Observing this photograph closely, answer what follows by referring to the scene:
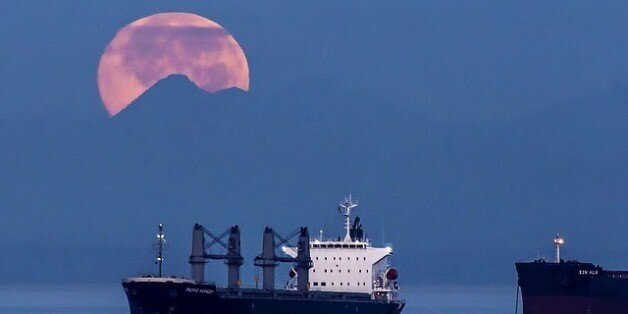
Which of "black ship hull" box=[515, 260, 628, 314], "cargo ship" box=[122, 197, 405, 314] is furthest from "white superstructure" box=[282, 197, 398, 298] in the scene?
"black ship hull" box=[515, 260, 628, 314]

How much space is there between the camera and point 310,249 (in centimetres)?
9412

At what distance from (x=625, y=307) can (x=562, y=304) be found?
436cm

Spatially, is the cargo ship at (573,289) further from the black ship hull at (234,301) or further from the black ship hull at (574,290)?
the black ship hull at (234,301)

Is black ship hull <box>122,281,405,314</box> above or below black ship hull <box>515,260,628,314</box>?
below

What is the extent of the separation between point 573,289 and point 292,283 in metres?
16.8

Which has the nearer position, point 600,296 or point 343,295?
point 343,295

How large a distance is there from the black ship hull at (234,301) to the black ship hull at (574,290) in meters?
11.0

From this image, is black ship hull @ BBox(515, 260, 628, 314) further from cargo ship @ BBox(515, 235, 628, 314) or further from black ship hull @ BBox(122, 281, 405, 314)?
black ship hull @ BBox(122, 281, 405, 314)

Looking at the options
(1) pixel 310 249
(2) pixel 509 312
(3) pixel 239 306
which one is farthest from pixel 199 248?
(2) pixel 509 312

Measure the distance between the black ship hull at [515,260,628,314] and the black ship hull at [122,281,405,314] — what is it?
1102 cm

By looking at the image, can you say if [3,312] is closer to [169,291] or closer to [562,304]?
[562,304]

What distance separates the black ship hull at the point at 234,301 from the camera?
79125 mm

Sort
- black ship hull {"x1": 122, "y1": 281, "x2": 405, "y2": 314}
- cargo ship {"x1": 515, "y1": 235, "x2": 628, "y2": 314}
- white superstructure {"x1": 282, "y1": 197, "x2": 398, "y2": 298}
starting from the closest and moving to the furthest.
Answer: black ship hull {"x1": 122, "y1": 281, "x2": 405, "y2": 314}
white superstructure {"x1": 282, "y1": 197, "x2": 398, "y2": 298}
cargo ship {"x1": 515, "y1": 235, "x2": 628, "y2": 314}

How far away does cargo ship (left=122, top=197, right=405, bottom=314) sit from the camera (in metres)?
79.4
